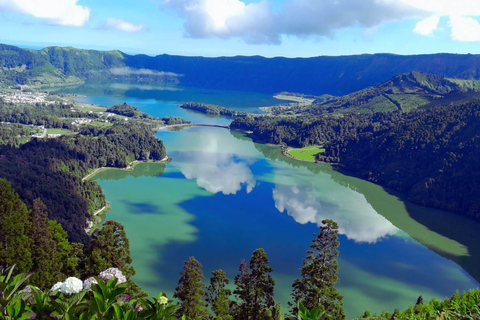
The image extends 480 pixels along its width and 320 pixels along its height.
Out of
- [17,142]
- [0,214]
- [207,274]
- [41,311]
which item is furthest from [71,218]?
[17,142]

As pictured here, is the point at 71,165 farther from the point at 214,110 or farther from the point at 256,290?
the point at 214,110

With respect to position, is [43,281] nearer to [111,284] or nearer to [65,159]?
[111,284]

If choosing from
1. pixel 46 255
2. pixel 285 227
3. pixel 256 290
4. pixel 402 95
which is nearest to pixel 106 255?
pixel 46 255

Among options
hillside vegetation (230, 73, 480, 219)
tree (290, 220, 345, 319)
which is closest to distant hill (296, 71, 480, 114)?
hillside vegetation (230, 73, 480, 219)

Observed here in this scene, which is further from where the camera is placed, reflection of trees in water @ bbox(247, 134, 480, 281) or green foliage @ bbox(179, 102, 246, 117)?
green foliage @ bbox(179, 102, 246, 117)

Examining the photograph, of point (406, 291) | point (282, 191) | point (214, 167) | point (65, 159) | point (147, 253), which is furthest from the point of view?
point (214, 167)

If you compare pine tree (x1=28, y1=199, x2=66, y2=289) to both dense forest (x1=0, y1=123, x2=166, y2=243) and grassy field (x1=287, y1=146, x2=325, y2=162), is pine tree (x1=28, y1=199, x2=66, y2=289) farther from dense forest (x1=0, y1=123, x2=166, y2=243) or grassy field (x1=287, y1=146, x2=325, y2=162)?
grassy field (x1=287, y1=146, x2=325, y2=162)

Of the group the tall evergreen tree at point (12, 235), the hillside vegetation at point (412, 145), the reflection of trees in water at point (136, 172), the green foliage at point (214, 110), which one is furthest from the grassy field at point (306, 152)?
the tall evergreen tree at point (12, 235)
